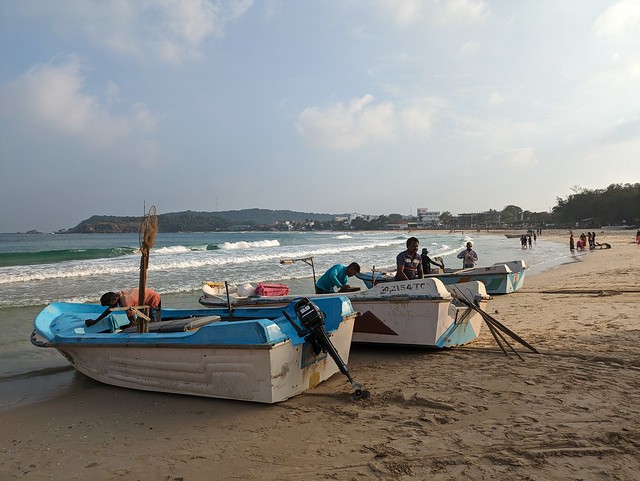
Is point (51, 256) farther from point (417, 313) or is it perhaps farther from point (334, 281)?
point (417, 313)

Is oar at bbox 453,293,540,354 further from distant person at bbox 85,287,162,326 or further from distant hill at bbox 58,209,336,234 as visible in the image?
distant hill at bbox 58,209,336,234

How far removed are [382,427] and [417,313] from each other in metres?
2.65

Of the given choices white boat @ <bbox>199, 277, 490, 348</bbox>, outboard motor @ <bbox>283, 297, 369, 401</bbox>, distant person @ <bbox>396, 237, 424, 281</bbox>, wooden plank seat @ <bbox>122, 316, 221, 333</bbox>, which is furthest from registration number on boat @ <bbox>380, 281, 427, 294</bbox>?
wooden plank seat @ <bbox>122, 316, 221, 333</bbox>

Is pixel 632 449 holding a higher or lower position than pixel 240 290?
lower

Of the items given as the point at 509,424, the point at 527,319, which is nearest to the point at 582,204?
the point at 527,319

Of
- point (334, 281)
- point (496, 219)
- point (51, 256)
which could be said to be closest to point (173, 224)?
point (496, 219)

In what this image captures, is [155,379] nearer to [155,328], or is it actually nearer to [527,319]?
[155,328]

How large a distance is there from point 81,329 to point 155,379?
6.37 ft

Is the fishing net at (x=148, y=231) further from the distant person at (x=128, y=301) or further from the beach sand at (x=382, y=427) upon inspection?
the beach sand at (x=382, y=427)

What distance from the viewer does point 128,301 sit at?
670cm

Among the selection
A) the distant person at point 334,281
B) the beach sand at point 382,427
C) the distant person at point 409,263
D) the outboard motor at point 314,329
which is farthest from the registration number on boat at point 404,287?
the outboard motor at point 314,329

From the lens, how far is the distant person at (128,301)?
657 cm

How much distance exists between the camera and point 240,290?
8680mm

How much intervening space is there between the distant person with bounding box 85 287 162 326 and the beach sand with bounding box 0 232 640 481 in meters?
0.98
